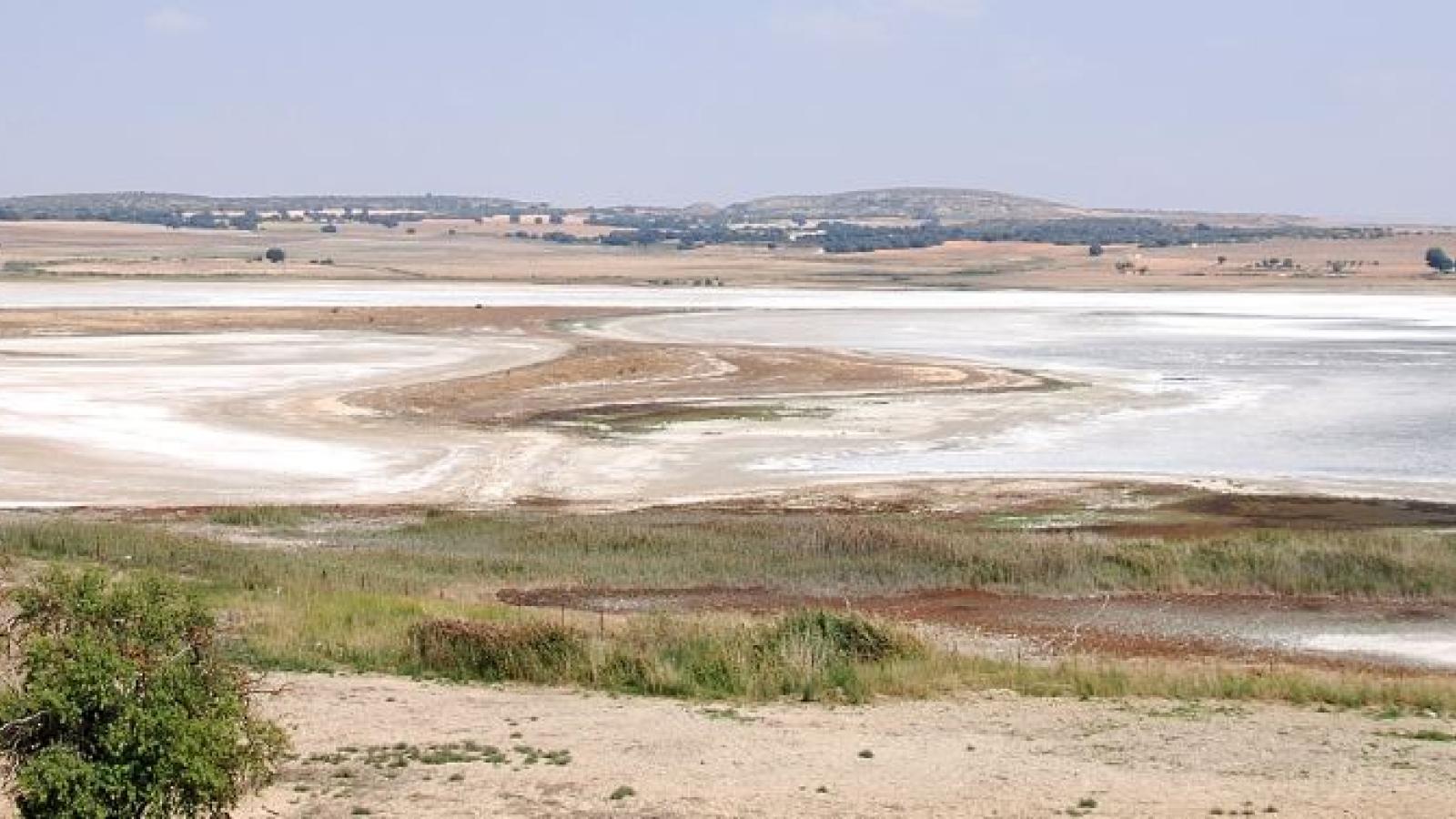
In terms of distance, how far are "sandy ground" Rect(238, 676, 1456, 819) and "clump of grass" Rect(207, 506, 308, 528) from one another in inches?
506

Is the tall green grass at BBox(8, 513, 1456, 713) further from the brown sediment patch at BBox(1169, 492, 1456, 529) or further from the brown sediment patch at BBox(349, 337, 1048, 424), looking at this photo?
the brown sediment patch at BBox(349, 337, 1048, 424)

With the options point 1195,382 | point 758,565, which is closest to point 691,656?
point 758,565

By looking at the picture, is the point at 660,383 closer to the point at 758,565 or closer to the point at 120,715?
the point at 758,565

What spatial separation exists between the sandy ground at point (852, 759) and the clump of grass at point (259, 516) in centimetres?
1286

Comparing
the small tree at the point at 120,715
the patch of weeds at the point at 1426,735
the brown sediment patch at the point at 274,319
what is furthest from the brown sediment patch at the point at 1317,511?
the brown sediment patch at the point at 274,319

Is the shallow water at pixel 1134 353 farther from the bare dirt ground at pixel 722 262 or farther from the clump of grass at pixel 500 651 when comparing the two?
the clump of grass at pixel 500 651

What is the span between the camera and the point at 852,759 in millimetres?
12656

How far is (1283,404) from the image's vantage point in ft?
151

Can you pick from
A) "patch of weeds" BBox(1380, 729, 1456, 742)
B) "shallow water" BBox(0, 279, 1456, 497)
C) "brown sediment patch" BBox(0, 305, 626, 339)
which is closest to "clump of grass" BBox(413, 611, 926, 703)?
"patch of weeds" BBox(1380, 729, 1456, 742)

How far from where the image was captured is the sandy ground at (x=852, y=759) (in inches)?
455

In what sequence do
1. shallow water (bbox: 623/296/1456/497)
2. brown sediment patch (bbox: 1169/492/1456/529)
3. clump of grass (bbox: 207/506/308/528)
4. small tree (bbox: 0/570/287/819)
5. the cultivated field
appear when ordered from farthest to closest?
shallow water (bbox: 623/296/1456/497) → brown sediment patch (bbox: 1169/492/1456/529) → clump of grass (bbox: 207/506/308/528) → the cultivated field → small tree (bbox: 0/570/287/819)

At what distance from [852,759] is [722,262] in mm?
138754

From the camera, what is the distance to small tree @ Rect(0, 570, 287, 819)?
9.37 m

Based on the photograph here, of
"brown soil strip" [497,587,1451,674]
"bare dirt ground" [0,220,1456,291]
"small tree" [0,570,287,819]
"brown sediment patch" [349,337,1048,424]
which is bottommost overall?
"bare dirt ground" [0,220,1456,291]
